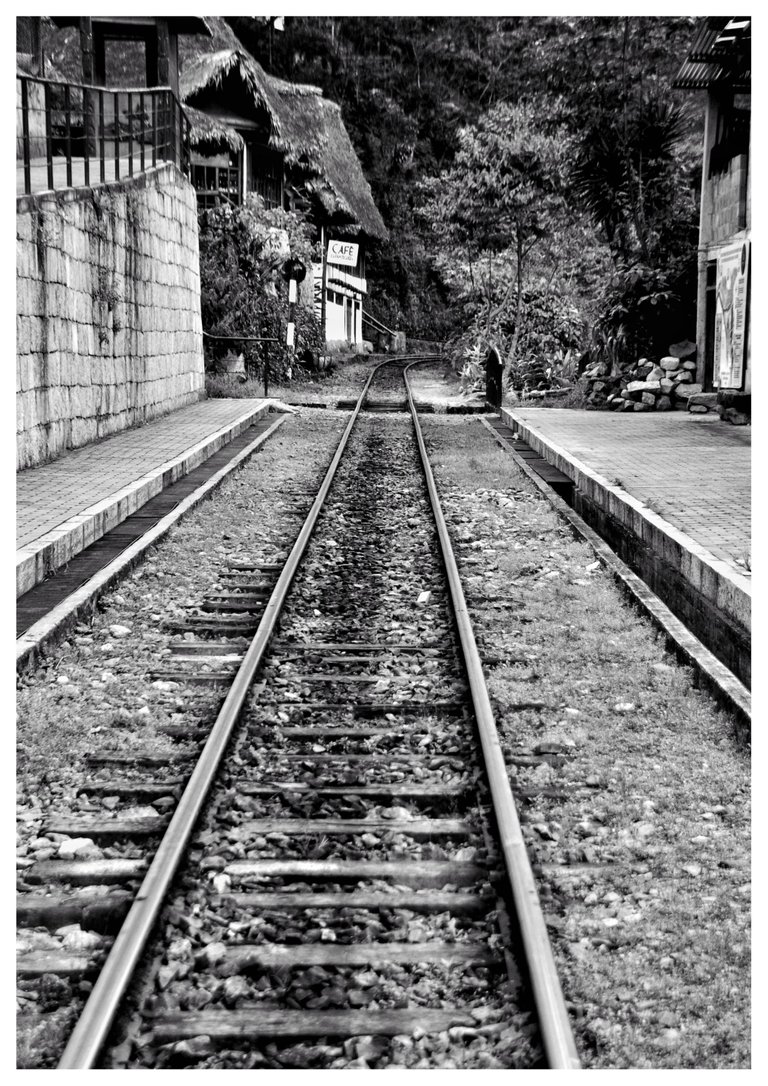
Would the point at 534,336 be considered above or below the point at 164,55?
below

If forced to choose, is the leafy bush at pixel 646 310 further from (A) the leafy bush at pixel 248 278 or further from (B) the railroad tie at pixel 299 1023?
(B) the railroad tie at pixel 299 1023

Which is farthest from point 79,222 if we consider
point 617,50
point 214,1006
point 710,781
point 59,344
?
point 617,50

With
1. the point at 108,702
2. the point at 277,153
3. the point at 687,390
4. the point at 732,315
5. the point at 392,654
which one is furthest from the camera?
the point at 277,153

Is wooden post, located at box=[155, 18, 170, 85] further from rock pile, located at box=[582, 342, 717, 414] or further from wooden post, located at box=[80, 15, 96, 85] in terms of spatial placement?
rock pile, located at box=[582, 342, 717, 414]

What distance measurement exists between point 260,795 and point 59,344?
28.2ft

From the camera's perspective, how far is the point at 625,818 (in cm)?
454

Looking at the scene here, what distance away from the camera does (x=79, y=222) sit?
12.9 meters

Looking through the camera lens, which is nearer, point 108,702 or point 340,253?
point 108,702

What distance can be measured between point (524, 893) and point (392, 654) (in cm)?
301

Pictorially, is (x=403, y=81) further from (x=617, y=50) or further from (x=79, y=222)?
(x=79, y=222)

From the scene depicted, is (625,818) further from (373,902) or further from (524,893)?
(373,902)

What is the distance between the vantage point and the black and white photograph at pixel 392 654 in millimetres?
3330

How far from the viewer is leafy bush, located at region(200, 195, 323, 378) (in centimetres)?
2508

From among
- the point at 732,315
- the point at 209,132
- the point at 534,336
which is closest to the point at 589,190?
the point at 534,336
